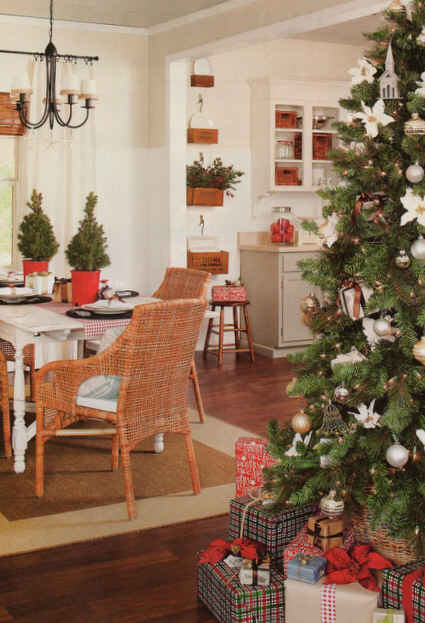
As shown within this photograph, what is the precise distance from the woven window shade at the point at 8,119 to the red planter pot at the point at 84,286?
2.42 m

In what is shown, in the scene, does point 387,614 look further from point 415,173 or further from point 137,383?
point 137,383

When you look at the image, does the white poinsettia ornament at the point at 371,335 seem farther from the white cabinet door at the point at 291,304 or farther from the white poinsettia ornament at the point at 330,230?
the white cabinet door at the point at 291,304

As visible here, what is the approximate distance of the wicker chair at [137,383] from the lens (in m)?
3.52

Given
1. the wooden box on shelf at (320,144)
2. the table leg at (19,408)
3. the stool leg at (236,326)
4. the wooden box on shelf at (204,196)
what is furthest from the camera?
the wooden box on shelf at (320,144)

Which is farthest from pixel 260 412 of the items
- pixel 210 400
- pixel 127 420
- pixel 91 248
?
pixel 127 420

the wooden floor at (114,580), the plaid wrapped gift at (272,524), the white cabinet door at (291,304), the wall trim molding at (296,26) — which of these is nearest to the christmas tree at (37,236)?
the wall trim molding at (296,26)

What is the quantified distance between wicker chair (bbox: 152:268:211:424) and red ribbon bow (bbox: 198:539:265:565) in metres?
2.11

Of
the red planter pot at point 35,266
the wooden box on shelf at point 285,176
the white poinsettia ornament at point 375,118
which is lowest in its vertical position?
the red planter pot at point 35,266

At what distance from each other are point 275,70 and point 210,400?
3.51 m

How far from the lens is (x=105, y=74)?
7047 mm

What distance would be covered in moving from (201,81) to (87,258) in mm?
3195

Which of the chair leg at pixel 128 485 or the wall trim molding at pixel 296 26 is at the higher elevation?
the wall trim molding at pixel 296 26

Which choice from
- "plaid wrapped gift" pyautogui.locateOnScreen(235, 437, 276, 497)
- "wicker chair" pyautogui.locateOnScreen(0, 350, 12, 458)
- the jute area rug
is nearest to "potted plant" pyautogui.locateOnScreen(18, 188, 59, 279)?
"wicker chair" pyautogui.locateOnScreen(0, 350, 12, 458)

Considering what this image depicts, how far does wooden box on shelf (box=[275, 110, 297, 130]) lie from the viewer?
307 inches
